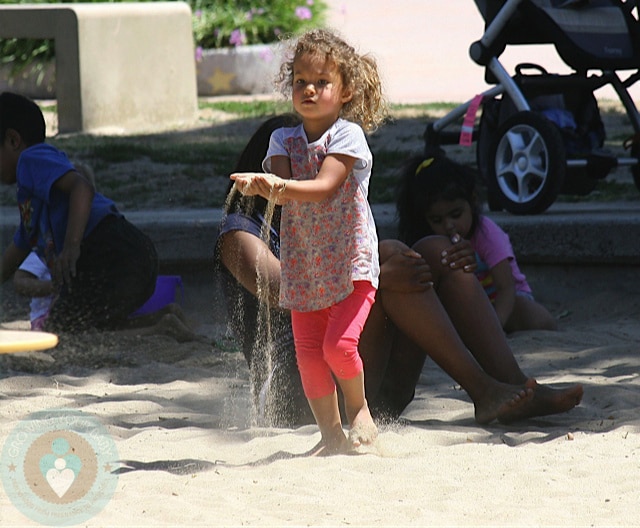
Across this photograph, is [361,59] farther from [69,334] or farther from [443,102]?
[443,102]

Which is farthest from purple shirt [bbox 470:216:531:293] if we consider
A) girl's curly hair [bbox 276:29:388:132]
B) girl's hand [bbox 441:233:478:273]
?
girl's curly hair [bbox 276:29:388:132]

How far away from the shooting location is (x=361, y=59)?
299 centimetres

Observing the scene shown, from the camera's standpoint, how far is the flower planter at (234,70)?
11672mm

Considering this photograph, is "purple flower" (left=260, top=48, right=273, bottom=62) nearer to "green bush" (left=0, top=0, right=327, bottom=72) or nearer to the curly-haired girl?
"green bush" (left=0, top=0, right=327, bottom=72)

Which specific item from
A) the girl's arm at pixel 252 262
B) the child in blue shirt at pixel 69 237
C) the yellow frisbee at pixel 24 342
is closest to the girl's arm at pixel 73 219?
the child in blue shirt at pixel 69 237

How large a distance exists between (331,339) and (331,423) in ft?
0.89

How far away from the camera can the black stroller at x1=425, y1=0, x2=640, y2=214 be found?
572 cm

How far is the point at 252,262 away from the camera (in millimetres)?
3301

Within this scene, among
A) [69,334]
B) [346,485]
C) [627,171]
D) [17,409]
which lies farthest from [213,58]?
[346,485]

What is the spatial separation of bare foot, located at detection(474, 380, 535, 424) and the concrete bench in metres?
6.70

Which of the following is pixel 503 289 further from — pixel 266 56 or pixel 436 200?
pixel 266 56

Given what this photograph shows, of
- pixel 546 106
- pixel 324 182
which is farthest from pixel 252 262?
pixel 546 106

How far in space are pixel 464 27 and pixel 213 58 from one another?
6.18m

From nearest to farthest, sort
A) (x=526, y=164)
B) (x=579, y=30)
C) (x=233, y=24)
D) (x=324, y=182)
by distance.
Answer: (x=324, y=182), (x=526, y=164), (x=579, y=30), (x=233, y=24)
